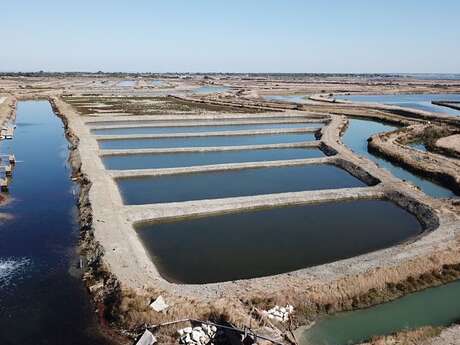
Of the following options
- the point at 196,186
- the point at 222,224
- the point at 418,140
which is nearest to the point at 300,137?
the point at 418,140

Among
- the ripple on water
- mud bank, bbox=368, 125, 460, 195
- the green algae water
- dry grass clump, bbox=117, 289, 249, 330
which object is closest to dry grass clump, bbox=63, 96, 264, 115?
mud bank, bbox=368, 125, 460, 195

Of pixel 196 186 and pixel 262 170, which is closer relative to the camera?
pixel 196 186

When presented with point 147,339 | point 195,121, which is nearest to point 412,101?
point 195,121

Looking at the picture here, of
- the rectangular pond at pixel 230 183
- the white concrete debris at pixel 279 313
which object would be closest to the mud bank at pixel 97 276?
the rectangular pond at pixel 230 183

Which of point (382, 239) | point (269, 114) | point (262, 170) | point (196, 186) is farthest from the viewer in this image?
point (269, 114)

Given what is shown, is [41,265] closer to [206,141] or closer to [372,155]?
[206,141]

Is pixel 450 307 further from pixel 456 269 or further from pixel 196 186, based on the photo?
pixel 196 186
